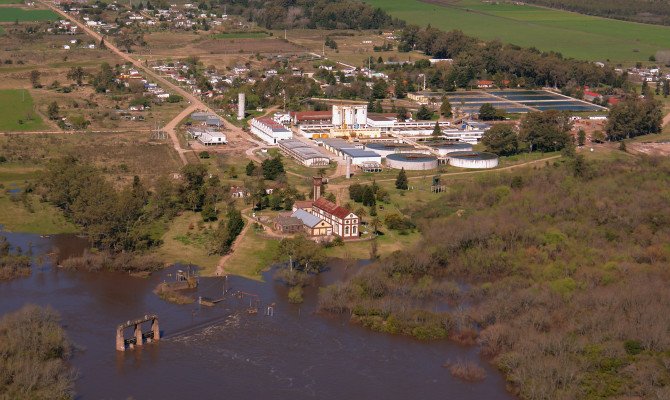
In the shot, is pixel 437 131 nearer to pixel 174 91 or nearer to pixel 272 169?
pixel 272 169

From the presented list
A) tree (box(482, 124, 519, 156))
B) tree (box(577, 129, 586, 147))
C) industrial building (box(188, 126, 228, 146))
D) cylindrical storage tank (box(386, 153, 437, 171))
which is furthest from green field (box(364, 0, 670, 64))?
industrial building (box(188, 126, 228, 146))

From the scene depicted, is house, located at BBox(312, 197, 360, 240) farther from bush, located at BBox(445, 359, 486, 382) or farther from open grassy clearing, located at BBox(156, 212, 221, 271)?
bush, located at BBox(445, 359, 486, 382)

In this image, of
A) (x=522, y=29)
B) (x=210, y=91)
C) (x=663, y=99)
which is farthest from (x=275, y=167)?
(x=522, y=29)

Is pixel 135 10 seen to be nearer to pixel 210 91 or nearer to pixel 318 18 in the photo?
pixel 318 18

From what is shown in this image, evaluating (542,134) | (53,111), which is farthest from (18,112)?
(542,134)

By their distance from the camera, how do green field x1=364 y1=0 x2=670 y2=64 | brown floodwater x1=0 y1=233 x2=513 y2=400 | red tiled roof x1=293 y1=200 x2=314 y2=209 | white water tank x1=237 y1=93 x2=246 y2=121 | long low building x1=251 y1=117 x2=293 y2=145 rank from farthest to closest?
1. green field x1=364 y1=0 x2=670 y2=64
2. white water tank x1=237 y1=93 x2=246 y2=121
3. long low building x1=251 y1=117 x2=293 y2=145
4. red tiled roof x1=293 y1=200 x2=314 y2=209
5. brown floodwater x1=0 y1=233 x2=513 y2=400
